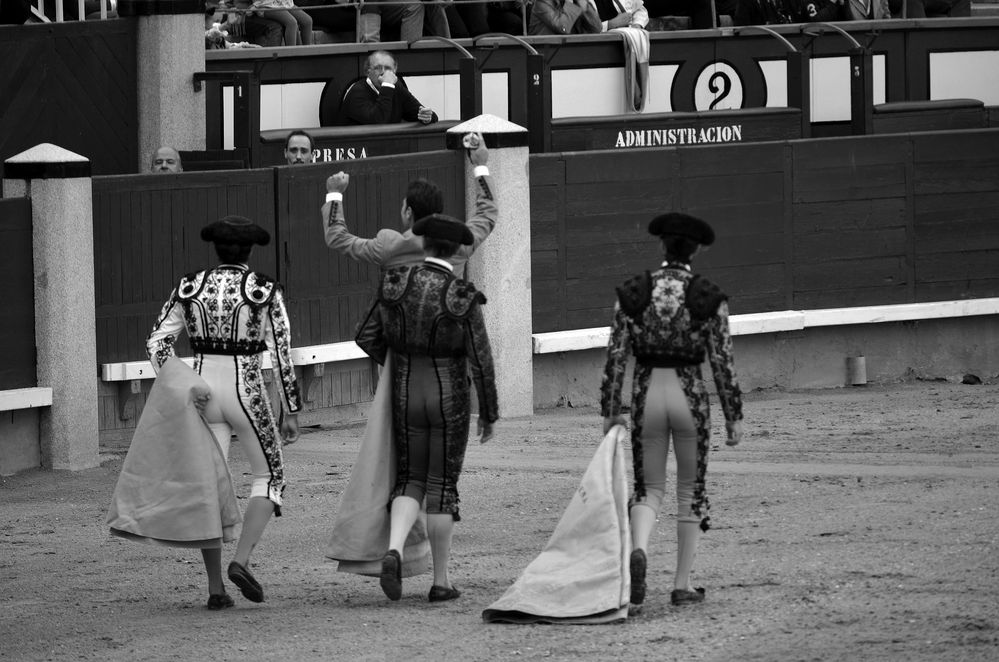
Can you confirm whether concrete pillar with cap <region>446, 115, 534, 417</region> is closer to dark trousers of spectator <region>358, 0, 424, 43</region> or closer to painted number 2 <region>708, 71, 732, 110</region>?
dark trousers of spectator <region>358, 0, 424, 43</region>

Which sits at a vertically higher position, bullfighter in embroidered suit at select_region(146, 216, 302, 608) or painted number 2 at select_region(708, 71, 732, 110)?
painted number 2 at select_region(708, 71, 732, 110)

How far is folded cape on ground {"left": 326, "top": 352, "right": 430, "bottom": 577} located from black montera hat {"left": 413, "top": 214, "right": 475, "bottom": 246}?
1.60ft

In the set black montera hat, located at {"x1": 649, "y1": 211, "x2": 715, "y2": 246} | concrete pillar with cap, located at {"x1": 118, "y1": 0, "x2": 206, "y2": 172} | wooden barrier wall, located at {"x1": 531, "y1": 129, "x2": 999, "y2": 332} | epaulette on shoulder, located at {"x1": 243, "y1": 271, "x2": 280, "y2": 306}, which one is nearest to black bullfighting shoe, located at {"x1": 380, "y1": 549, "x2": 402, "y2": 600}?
epaulette on shoulder, located at {"x1": 243, "y1": 271, "x2": 280, "y2": 306}

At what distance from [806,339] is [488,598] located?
7.25m

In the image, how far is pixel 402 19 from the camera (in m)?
15.2

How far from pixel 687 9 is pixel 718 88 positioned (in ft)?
3.49

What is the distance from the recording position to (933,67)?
58.6 feet

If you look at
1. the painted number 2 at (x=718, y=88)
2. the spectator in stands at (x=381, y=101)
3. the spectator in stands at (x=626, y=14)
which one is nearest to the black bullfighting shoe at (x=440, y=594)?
the spectator in stands at (x=381, y=101)

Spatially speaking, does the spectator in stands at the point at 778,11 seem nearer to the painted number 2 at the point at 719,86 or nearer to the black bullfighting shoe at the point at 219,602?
the painted number 2 at the point at 719,86

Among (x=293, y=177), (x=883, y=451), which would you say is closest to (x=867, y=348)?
(x=883, y=451)

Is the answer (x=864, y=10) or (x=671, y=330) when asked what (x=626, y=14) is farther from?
(x=671, y=330)

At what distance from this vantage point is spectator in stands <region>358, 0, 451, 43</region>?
590 inches

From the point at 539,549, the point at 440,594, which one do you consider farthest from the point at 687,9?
the point at 440,594

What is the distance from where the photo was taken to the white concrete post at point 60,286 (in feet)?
33.1
